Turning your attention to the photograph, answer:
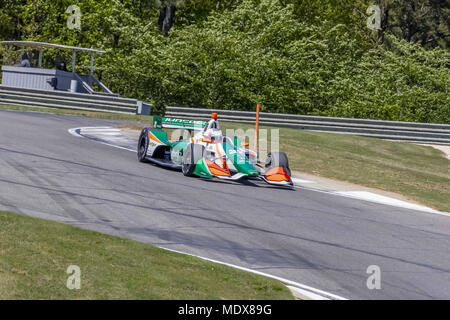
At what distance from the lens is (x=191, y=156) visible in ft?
44.7

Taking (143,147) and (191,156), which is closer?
(191,156)

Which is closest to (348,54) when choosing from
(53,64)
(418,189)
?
(53,64)

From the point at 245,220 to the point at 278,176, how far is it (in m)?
3.75

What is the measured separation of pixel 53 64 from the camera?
4834 centimetres

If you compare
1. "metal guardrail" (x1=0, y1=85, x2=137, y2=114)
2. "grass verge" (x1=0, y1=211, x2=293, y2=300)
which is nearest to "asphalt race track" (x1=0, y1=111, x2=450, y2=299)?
"grass verge" (x1=0, y1=211, x2=293, y2=300)

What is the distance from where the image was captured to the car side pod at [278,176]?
44.9 ft

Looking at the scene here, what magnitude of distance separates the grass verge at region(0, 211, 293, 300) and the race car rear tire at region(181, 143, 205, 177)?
227 inches

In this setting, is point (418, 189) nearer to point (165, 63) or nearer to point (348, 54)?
point (165, 63)
